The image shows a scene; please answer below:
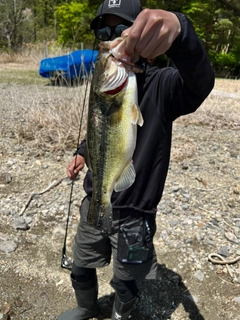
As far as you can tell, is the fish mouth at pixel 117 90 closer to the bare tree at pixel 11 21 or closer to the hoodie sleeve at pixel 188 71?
the hoodie sleeve at pixel 188 71

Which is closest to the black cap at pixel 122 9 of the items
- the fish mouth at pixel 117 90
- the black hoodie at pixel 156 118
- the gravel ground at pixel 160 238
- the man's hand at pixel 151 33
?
the black hoodie at pixel 156 118

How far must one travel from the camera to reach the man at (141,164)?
147 centimetres

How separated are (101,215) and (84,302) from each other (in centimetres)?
102

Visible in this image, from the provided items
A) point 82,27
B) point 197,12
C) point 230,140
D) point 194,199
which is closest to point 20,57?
point 82,27

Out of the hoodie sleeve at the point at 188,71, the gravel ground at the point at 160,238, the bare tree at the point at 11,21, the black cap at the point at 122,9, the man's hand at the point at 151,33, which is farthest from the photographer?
the bare tree at the point at 11,21

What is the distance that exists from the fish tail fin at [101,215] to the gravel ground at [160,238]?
118 centimetres

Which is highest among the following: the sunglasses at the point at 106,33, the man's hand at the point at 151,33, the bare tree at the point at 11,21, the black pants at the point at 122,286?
the man's hand at the point at 151,33

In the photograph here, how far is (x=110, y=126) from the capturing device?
1.37m

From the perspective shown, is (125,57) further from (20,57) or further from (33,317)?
(20,57)

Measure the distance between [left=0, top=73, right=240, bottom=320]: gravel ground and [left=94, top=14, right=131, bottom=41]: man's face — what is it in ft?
6.53

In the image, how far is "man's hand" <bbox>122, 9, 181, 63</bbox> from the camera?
118cm

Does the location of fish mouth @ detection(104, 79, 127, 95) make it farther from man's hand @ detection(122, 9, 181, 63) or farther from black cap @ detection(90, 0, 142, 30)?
black cap @ detection(90, 0, 142, 30)

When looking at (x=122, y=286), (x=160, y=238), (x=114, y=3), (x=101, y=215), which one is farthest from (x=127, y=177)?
(x=160, y=238)

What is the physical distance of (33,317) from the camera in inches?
96.2
